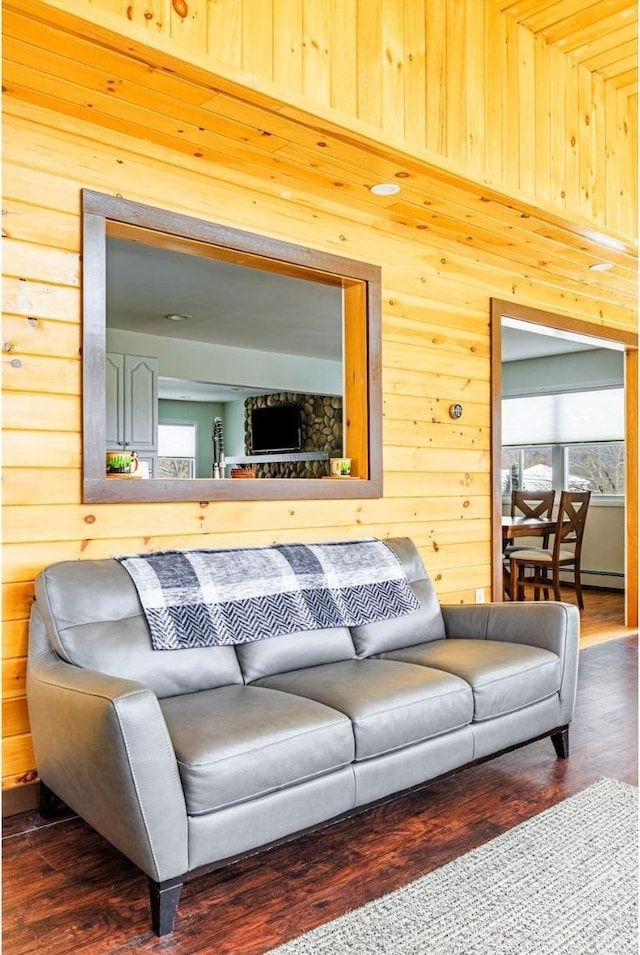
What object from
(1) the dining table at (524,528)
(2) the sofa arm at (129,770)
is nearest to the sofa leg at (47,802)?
(2) the sofa arm at (129,770)

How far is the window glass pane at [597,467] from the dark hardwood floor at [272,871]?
17.0 feet

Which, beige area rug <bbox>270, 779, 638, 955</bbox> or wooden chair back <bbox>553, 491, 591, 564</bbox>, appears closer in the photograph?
beige area rug <bbox>270, 779, 638, 955</bbox>

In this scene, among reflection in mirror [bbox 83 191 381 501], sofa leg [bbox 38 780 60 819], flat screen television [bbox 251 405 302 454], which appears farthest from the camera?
flat screen television [bbox 251 405 302 454]

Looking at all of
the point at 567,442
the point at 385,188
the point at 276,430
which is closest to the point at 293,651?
the point at 385,188

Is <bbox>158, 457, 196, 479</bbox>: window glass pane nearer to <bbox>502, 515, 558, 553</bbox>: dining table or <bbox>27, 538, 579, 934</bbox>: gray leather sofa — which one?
<bbox>502, 515, 558, 553</bbox>: dining table

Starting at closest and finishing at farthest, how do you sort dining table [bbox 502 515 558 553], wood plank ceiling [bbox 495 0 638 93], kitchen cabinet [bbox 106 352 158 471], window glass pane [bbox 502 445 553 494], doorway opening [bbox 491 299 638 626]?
wood plank ceiling [bbox 495 0 638 93], doorway opening [bbox 491 299 638 626], dining table [bbox 502 515 558 553], kitchen cabinet [bbox 106 352 158 471], window glass pane [bbox 502 445 553 494]

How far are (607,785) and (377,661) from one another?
95 cm

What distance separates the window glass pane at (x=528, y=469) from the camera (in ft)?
27.4

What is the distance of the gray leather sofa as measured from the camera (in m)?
1.89

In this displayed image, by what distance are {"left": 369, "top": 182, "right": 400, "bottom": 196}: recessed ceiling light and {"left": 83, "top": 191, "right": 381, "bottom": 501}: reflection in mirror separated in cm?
36

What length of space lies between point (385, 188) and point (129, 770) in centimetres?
266

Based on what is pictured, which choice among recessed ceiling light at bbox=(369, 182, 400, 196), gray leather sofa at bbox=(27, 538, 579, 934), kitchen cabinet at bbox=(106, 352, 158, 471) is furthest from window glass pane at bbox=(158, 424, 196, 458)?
gray leather sofa at bbox=(27, 538, 579, 934)

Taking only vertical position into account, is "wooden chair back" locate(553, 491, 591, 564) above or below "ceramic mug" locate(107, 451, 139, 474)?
below

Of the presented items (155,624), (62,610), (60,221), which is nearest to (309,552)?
(155,624)
